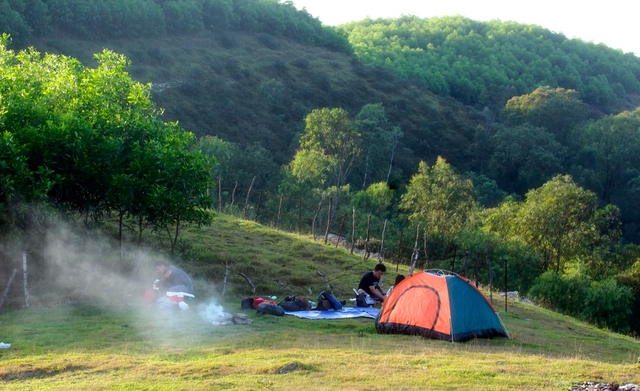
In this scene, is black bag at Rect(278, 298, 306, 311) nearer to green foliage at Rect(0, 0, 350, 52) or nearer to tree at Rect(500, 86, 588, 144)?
green foliage at Rect(0, 0, 350, 52)

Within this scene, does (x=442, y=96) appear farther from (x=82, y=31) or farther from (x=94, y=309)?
(x=94, y=309)

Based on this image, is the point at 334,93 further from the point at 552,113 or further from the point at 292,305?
the point at 292,305

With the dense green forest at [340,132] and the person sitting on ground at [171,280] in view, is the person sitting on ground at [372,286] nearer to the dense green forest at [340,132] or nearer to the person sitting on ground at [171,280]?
the dense green forest at [340,132]

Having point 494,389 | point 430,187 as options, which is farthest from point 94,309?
point 430,187

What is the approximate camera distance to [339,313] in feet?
52.2

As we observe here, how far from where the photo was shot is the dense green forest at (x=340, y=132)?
17.0 m

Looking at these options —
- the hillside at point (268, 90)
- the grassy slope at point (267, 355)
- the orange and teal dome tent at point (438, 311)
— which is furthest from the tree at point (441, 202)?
the orange and teal dome tent at point (438, 311)

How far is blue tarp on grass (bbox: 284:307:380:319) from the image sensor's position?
50.5 ft

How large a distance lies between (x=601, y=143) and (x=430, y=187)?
3073 cm

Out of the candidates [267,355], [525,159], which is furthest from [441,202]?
[267,355]

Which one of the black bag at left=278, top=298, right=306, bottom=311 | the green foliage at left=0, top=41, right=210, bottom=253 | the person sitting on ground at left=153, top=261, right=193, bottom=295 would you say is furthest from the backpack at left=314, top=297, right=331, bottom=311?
the green foliage at left=0, top=41, right=210, bottom=253

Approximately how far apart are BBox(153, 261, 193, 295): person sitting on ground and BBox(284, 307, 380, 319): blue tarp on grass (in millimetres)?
2306

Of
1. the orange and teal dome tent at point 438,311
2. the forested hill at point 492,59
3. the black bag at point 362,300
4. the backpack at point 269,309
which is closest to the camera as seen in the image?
the orange and teal dome tent at point 438,311

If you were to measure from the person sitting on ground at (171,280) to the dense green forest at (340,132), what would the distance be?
1.60 m
